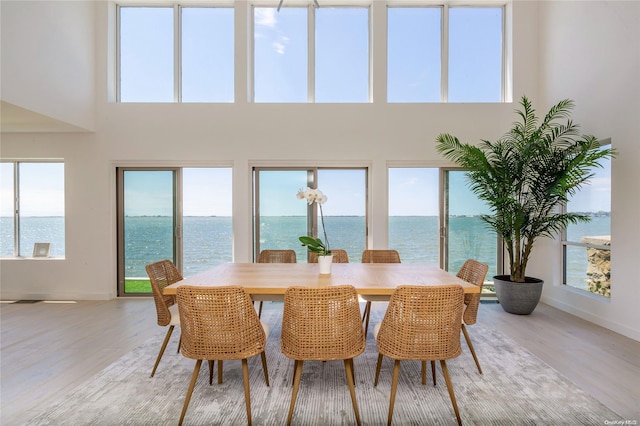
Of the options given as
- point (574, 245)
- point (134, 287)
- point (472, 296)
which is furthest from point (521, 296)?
point (134, 287)

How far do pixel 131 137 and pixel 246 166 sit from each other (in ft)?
5.85

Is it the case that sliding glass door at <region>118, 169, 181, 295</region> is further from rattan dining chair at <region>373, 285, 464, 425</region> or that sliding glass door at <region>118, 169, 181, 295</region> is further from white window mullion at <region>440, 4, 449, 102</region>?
white window mullion at <region>440, 4, 449, 102</region>

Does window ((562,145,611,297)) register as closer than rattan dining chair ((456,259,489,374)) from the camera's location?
No

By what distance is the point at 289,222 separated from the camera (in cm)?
490

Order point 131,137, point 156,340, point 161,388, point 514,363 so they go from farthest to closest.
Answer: point 131,137
point 156,340
point 514,363
point 161,388

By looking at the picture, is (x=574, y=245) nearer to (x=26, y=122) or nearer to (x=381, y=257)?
(x=381, y=257)

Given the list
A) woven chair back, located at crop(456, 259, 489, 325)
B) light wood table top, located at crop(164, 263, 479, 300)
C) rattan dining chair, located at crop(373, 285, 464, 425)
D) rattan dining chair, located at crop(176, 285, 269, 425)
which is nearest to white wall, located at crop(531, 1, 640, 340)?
woven chair back, located at crop(456, 259, 489, 325)

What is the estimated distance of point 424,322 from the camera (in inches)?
70.8

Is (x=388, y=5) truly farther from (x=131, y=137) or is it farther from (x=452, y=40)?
(x=131, y=137)

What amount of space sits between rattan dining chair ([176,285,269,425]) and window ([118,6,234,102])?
3.87 m

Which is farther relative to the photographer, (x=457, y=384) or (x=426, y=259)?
(x=426, y=259)

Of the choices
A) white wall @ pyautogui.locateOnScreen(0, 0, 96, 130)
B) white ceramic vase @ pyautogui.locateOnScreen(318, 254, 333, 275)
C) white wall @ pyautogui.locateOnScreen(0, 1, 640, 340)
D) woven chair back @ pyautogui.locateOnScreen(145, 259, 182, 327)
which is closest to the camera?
woven chair back @ pyautogui.locateOnScreen(145, 259, 182, 327)

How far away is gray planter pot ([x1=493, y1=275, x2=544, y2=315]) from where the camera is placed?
386 cm

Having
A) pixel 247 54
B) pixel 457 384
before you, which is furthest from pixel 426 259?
pixel 247 54
